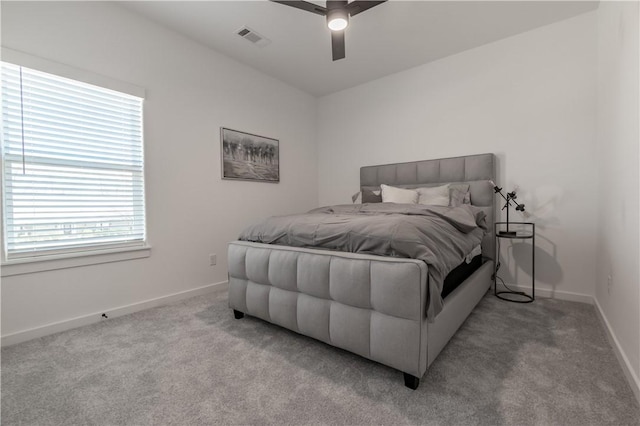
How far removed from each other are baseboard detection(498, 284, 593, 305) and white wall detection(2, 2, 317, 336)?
2998 millimetres

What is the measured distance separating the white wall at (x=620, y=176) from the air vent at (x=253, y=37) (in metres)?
2.78

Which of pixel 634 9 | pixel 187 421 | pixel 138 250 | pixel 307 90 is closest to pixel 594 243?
pixel 634 9

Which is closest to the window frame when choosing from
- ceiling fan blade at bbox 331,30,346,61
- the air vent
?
the air vent

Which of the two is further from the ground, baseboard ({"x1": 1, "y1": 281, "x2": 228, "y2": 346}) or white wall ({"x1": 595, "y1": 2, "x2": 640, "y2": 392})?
white wall ({"x1": 595, "y1": 2, "x2": 640, "y2": 392})

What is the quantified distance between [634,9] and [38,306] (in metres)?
4.22

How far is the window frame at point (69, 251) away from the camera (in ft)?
6.26

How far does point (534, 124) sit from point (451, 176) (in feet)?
2.95

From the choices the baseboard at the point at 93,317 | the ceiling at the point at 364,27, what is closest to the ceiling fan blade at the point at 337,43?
the ceiling at the point at 364,27

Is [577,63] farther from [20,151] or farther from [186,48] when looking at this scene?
[20,151]

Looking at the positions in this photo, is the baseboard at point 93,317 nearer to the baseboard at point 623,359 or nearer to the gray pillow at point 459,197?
the gray pillow at point 459,197

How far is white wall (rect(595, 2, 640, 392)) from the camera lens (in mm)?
1473

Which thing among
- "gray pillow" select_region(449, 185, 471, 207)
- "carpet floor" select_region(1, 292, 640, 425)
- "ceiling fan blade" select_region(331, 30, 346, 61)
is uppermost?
"ceiling fan blade" select_region(331, 30, 346, 61)

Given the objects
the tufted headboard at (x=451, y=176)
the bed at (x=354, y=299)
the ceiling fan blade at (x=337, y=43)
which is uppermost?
the ceiling fan blade at (x=337, y=43)

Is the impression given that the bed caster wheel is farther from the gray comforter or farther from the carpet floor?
the gray comforter
